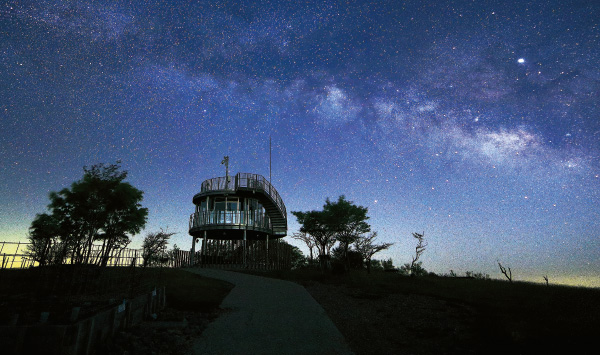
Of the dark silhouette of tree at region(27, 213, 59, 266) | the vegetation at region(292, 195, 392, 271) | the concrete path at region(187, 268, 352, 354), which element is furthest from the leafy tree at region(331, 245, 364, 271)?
the dark silhouette of tree at region(27, 213, 59, 266)

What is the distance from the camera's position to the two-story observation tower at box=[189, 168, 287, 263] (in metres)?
26.6

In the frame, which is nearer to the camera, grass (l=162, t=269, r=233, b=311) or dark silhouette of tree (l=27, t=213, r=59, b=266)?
grass (l=162, t=269, r=233, b=311)

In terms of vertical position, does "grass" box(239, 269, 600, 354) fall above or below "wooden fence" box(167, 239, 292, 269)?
below

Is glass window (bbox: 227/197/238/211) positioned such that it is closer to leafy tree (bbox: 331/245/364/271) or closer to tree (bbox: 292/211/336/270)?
tree (bbox: 292/211/336/270)

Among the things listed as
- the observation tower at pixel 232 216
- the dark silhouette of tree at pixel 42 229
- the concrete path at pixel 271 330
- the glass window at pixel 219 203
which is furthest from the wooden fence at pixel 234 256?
the concrete path at pixel 271 330

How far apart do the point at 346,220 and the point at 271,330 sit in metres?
21.3

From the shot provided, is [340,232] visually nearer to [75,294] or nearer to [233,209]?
[233,209]

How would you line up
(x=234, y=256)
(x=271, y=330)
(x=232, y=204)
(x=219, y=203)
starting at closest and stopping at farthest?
(x=271, y=330) → (x=234, y=256) → (x=219, y=203) → (x=232, y=204)

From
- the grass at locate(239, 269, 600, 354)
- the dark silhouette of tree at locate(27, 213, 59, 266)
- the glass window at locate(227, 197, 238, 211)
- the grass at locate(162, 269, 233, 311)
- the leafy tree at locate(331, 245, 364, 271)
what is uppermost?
the glass window at locate(227, 197, 238, 211)

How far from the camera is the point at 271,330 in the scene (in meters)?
6.84

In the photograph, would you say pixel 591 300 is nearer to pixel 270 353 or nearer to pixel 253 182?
pixel 270 353

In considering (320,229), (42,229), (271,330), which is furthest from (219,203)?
(271,330)

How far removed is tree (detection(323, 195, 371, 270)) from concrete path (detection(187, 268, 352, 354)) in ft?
47.6

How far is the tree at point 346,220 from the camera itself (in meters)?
24.5
